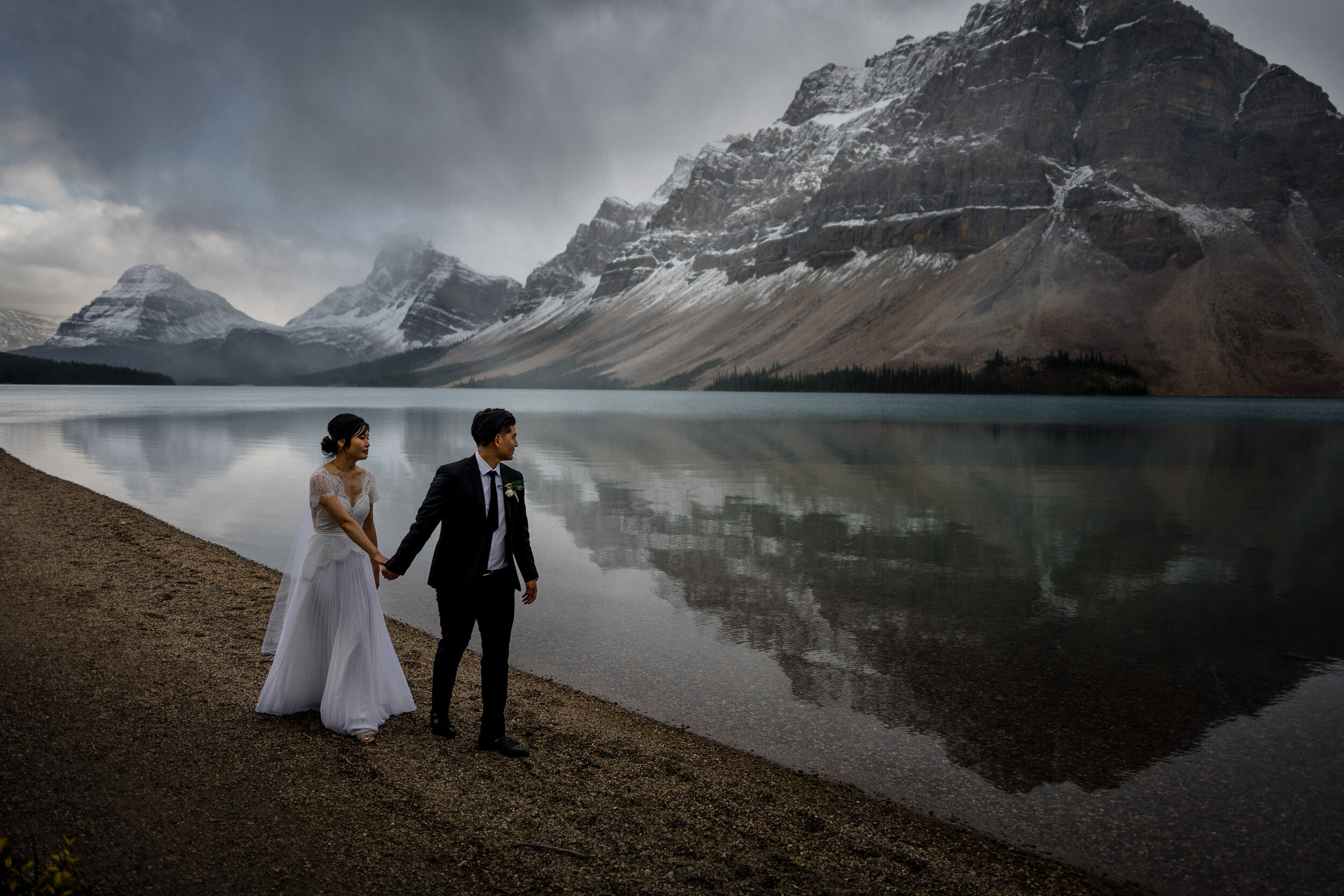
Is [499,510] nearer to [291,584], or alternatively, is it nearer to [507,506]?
[507,506]

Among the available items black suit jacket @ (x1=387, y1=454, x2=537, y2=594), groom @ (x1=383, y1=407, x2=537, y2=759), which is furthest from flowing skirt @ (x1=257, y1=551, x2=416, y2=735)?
black suit jacket @ (x1=387, y1=454, x2=537, y2=594)

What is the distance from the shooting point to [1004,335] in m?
196

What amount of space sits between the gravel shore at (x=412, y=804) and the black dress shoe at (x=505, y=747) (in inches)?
4.0

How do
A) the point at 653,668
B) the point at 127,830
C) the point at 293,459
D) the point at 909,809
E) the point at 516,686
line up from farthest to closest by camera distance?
the point at 293,459
the point at 653,668
the point at 516,686
the point at 909,809
the point at 127,830

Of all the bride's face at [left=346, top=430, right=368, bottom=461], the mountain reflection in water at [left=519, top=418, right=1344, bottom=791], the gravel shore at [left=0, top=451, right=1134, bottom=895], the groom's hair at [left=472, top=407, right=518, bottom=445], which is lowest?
the gravel shore at [left=0, top=451, right=1134, bottom=895]

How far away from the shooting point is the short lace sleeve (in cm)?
655

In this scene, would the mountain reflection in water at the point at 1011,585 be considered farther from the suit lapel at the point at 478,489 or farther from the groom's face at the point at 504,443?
the groom's face at the point at 504,443

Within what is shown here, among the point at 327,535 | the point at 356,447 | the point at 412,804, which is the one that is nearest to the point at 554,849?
the point at 412,804

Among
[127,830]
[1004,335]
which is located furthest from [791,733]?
[1004,335]

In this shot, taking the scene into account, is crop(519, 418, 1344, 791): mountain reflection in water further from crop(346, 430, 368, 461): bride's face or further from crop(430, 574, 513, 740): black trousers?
crop(346, 430, 368, 461): bride's face

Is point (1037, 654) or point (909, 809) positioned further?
point (1037, 654)

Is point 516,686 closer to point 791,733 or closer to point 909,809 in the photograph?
point 791,733

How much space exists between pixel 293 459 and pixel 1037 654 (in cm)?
3507

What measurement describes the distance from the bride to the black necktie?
1.09 metres
